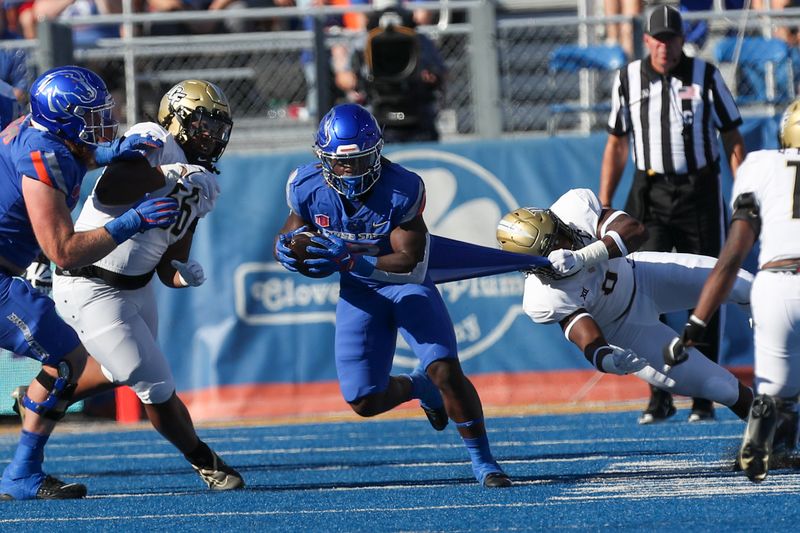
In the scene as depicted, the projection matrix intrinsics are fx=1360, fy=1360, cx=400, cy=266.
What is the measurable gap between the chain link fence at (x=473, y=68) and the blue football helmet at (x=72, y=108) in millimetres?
4103

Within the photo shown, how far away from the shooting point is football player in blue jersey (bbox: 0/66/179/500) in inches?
212

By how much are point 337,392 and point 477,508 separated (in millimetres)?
4150

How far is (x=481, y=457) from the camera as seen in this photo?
579 centimetres

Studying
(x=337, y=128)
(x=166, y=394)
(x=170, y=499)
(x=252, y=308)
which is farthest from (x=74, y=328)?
(x=252, y=308)

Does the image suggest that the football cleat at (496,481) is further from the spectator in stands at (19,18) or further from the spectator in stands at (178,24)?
the spectator in stands at (19,18)

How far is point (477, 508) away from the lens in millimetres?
5195

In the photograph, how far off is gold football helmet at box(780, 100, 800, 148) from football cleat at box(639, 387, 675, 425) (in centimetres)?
286

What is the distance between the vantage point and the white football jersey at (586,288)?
6234 millimetres

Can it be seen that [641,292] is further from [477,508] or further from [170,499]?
[170,499]

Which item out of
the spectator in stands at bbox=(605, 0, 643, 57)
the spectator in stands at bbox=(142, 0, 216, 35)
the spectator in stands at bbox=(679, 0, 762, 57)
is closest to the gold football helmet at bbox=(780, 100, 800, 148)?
the spectator in stands at bbox=(605, 0, 643, 57)

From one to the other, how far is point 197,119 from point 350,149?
2.75 feet

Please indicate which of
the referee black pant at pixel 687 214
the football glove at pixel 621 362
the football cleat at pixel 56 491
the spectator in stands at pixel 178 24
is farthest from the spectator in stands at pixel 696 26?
the football cleat at pixel 56 491

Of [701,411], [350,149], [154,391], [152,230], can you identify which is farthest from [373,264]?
[701,411]

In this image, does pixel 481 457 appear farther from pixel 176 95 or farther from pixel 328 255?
pixel 176 95
